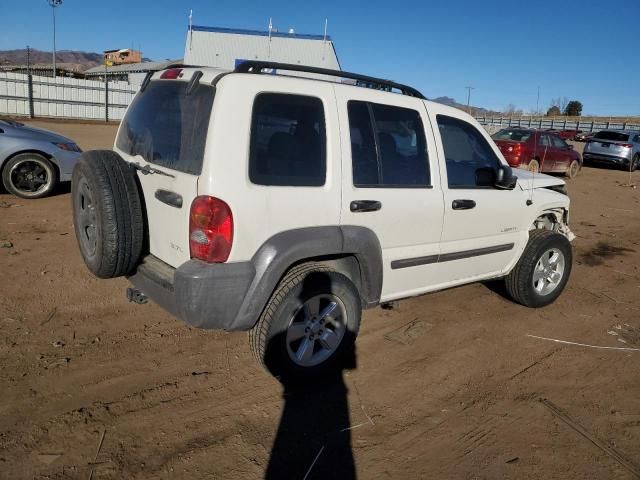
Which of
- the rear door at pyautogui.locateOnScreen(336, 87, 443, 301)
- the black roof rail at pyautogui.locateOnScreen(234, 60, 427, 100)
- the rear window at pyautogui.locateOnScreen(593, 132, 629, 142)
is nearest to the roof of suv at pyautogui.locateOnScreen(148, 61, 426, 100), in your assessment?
the black roof rail at pyautogui.locateOnScreen(234, 60, 427, 100)

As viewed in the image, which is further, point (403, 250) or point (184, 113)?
point (403, 250)

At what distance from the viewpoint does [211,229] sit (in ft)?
9.43

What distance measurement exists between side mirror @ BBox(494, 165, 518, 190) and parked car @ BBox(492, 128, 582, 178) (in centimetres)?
1075

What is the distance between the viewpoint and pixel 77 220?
3725 millimetres

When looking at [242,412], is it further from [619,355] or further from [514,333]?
[619,355]

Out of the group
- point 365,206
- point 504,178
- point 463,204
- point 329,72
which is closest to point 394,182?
point 365,206

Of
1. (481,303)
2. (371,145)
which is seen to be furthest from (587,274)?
(371,145)

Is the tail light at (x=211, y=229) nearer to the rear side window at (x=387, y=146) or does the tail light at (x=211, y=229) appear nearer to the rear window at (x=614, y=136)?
the rear side window at (x=387, y=146)

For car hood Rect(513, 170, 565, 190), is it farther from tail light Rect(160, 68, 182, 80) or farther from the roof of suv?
tail light Rect(160, 68, 182, 80)

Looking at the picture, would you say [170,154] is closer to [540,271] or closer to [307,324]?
[307,324]

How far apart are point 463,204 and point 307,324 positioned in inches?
62.9

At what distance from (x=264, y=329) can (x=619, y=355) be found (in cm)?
303

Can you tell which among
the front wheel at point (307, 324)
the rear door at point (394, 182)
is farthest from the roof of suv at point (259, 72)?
the front wheel at point (307, 324)

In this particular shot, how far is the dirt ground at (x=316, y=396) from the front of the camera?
2.76m
